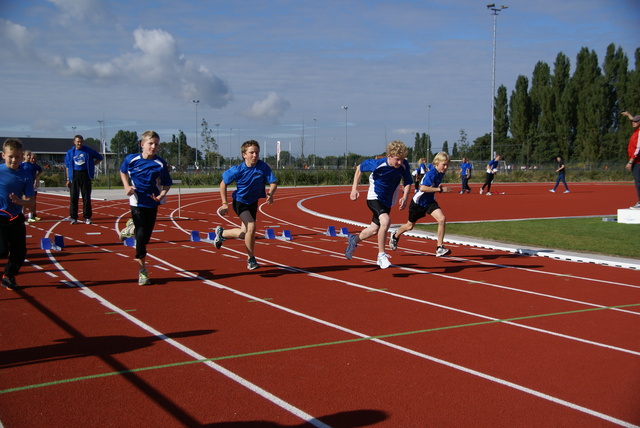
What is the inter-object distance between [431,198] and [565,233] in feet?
15.1

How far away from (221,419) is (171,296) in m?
3.69

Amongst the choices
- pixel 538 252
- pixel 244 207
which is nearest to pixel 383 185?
pixel 244 207

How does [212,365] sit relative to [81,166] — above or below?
below

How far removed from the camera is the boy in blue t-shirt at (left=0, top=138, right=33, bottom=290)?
7.25 m

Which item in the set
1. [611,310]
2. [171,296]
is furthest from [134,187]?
[611,310]

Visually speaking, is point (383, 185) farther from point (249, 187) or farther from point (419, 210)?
point (249, 187)

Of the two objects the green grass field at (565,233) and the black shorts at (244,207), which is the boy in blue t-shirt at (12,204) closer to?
the black shorts at (244,207)

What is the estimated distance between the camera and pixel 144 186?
7.81 m

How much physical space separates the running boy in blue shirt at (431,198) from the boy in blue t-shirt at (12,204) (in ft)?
20.0

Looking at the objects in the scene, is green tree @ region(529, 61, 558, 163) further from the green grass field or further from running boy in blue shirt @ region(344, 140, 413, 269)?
running boy in blue shirt @ region(344, 140, 413, 269)

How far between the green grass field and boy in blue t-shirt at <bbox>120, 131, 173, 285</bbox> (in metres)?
7.65

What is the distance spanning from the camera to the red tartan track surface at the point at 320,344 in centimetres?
390

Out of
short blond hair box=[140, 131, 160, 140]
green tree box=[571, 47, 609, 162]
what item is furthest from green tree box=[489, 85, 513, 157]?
short blond hair box=[140, 131, 160, 140]

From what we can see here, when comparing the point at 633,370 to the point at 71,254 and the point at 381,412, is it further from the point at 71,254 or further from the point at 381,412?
the point at 71,254
